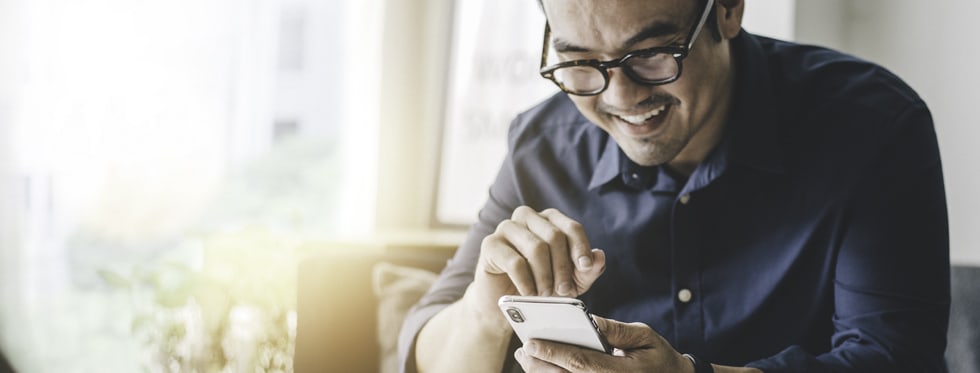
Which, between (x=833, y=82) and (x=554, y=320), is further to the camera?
(x=833, y=82)

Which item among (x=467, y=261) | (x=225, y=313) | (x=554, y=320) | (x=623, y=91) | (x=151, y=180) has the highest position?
(x=623, y=91)

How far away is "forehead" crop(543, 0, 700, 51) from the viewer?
1.10m

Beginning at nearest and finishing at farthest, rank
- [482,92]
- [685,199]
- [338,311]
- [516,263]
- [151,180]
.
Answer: [516,263]
[685,199]
[338,311]
[151,180]
[482,92]

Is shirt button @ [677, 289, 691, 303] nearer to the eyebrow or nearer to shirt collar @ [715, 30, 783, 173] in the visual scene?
shirt collar @ [715, 30, 783, 173]

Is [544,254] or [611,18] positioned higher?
[611,18]

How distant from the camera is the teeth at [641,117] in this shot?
3.84 feet

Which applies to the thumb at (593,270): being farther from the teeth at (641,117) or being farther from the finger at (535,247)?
the teeth at (641,117)

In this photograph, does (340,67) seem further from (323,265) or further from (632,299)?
(632,299)

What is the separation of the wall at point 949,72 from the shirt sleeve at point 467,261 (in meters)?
0.97

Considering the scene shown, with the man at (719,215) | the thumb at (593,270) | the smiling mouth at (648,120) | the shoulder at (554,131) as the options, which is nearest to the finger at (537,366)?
the man at (719,215)

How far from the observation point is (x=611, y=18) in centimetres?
110

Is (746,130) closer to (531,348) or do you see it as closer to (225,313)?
(531,348)

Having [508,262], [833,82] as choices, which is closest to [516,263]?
[508,262]

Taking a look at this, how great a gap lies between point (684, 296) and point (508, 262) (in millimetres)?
318
